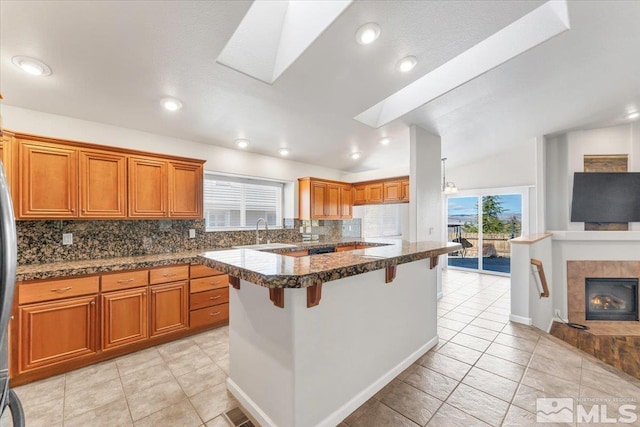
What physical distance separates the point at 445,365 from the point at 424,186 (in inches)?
93.3

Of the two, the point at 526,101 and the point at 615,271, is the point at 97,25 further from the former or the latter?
the point at 615,271

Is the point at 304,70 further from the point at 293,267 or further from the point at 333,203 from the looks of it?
the point at 333,203

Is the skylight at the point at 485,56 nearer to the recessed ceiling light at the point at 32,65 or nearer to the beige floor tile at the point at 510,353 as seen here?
the beige floor tile at the point at 510,353

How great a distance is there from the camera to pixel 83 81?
224 centimetres

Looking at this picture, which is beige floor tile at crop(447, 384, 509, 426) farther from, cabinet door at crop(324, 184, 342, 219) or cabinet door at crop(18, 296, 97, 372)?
cabinet door at crop(324, 184, 342, 219)

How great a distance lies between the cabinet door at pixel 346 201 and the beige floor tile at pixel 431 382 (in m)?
3.35

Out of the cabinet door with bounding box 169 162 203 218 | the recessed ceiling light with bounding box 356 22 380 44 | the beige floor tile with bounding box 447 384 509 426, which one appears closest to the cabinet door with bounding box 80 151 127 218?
the cabinet door with bounding box 169 162 203 218

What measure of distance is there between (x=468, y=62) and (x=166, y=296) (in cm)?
408

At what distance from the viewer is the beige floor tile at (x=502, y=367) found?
7.41 feet

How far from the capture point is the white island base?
1.55 m

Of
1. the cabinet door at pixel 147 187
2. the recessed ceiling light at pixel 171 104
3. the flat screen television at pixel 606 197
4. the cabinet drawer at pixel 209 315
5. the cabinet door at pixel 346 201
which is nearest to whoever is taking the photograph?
the recessed ceiling light at pixel 171 104

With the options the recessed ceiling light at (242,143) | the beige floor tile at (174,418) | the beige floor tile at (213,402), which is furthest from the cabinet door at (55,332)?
the recessed ceiling light at (242,143)

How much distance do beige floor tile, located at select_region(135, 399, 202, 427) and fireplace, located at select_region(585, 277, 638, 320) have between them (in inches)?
237

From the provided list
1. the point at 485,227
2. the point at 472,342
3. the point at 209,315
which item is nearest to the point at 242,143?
the point at 209,315
